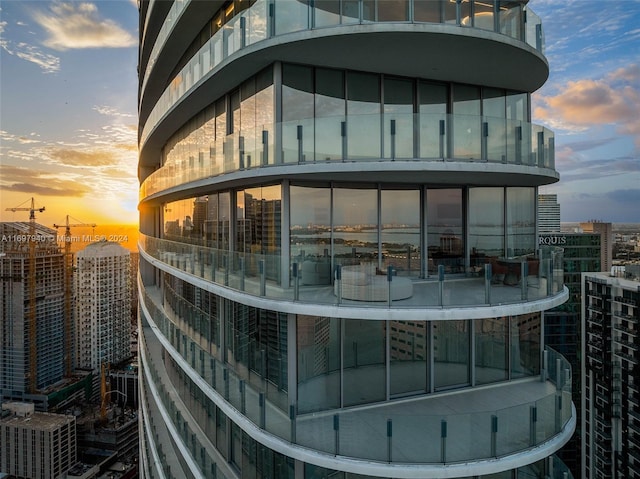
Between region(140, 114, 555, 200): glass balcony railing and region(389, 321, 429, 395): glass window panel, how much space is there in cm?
367

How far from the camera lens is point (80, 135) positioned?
46.6 metres

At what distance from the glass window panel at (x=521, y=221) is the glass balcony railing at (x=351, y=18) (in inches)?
142

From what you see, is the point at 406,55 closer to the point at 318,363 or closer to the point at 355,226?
the point at 355,226

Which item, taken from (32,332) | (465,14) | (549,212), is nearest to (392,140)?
(465,14)

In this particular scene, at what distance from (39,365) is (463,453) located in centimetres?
9067

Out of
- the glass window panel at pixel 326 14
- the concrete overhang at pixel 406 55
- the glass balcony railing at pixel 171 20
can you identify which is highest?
the glass balcony railing at pixel 171 20

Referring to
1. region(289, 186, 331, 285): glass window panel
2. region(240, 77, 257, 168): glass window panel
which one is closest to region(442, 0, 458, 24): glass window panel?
region(289, 186, 331, 285): glass window panel

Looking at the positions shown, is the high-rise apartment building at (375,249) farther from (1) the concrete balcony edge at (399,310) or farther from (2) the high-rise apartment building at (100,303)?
(2) the high-rise apartment building at (100,303)

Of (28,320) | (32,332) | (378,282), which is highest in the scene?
(378,282)

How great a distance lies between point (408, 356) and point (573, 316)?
1487 inches

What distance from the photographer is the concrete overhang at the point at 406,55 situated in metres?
7.09

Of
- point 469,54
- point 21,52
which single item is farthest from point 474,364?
point 21,52

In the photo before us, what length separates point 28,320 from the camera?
75750 mm

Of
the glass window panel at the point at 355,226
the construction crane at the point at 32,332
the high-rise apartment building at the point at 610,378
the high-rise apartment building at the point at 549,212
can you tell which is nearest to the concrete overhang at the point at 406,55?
the glass window panel at the point at 355,226
